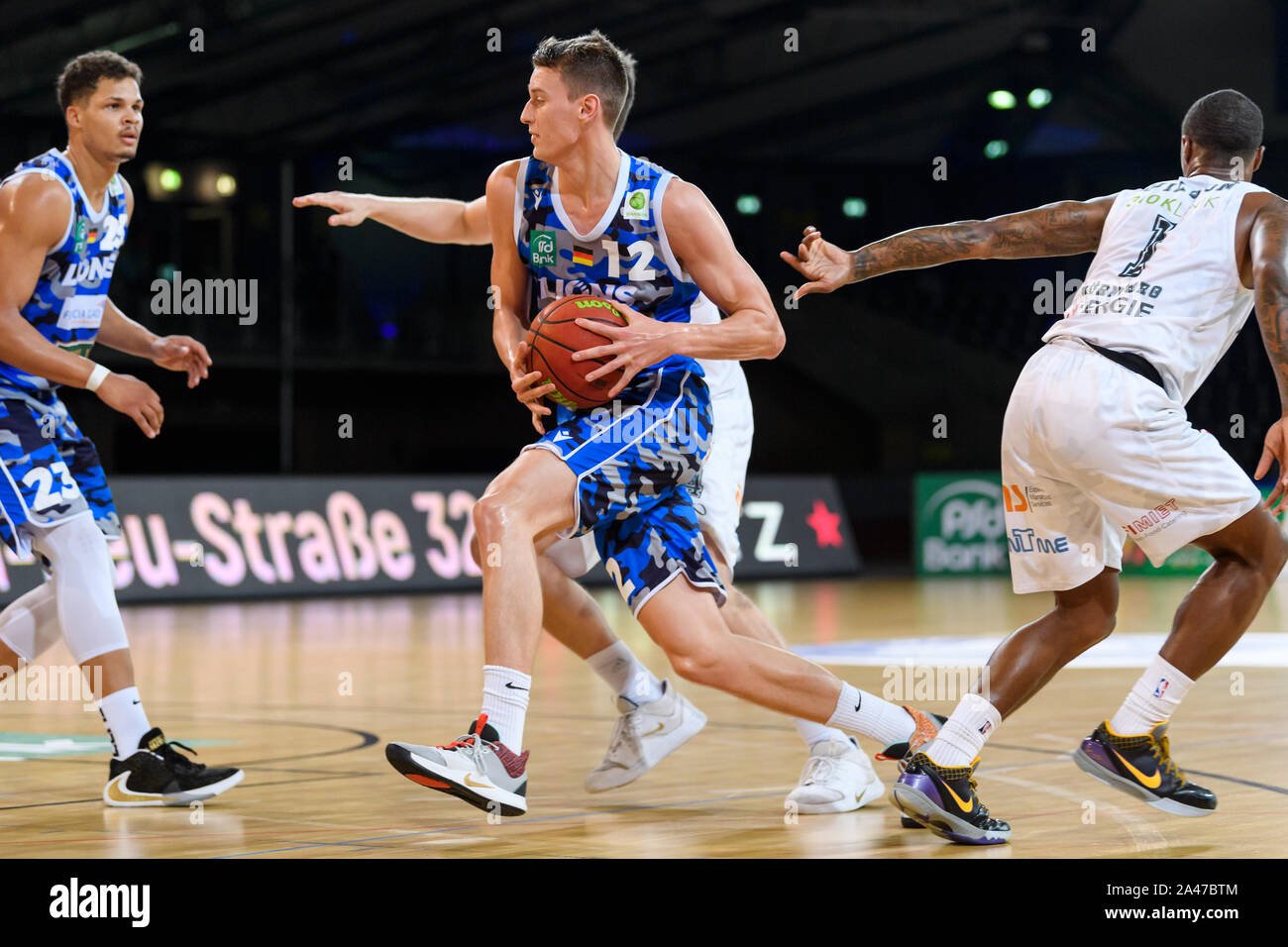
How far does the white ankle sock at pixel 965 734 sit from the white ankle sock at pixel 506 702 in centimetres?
97

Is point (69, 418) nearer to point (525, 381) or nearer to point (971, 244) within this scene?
point (525, 381)

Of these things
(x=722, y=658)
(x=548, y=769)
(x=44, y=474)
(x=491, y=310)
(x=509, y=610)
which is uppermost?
(x=491, y=310)

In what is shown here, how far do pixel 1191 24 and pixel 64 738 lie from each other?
19838 millimetres

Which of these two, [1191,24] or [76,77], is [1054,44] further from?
[76,77]

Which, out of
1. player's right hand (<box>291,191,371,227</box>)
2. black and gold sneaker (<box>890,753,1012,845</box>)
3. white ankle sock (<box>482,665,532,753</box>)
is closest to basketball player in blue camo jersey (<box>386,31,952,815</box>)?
white ankle sock (<box>482,665,532,753</box>)

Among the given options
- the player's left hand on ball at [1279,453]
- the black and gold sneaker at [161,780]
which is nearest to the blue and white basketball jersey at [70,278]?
the black and gold sneaker at [161,780]

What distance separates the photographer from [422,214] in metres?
5.12

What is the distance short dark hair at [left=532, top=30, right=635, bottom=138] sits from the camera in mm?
4277

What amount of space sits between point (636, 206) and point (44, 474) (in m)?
1.79

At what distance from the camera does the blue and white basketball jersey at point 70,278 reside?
187 inches

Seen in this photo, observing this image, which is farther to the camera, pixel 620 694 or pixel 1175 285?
pixel 620 694

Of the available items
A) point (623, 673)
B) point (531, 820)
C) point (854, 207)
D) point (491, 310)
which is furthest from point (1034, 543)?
point (854, 207)

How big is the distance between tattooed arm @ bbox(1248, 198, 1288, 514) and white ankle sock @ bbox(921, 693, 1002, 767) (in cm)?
83
